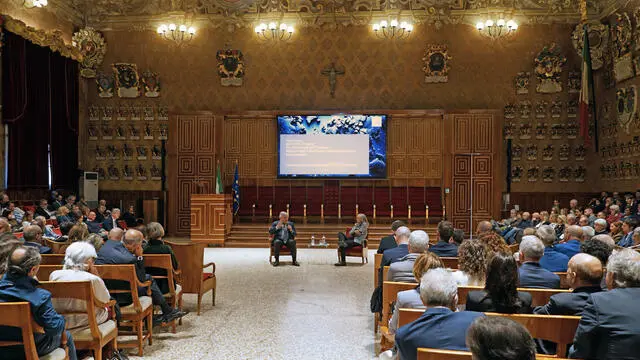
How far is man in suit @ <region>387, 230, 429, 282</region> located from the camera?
14.4ft

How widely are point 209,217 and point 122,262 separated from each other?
28.3 ft

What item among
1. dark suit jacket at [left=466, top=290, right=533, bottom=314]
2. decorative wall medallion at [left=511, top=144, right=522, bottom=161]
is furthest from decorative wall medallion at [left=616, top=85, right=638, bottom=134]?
dark suit jacket at [left=466, top=290, right=533, bottom=314]

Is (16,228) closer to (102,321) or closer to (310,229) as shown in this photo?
(102,321)

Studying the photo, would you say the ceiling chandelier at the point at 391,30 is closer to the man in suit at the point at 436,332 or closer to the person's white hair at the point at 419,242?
the person's white hair at the point at 419,242

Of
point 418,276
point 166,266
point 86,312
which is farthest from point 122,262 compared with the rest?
point 418,276

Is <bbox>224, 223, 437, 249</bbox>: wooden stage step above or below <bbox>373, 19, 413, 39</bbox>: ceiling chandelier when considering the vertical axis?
below

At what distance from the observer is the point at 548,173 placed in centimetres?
1537

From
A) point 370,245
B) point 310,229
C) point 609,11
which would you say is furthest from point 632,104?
point 310,229

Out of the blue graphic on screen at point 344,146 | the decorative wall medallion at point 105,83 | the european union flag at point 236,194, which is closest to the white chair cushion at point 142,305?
the european union flag at point 236,194

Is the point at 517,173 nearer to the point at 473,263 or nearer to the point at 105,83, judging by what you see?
the point at 473,263

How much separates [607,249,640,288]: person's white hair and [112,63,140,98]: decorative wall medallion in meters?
15.7

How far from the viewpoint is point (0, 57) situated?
39.2 feet

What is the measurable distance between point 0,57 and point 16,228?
18.8ft

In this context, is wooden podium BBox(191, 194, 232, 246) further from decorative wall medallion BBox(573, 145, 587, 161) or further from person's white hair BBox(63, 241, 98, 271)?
decorative wall medallion BBox(573, 145, 587, 161)
